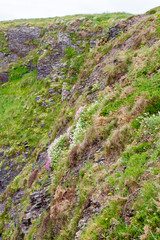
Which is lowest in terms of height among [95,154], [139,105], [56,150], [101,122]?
[56,150]

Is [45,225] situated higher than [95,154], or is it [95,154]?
[95,154]

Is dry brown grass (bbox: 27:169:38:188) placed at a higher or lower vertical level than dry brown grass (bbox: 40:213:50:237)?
lower

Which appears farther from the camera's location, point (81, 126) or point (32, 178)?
point (32, 178)

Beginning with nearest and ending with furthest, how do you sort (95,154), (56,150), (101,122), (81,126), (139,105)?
1. (139,105)
2. (95,154)
3. (101,122)
4. (81,126)
5. (56,150)

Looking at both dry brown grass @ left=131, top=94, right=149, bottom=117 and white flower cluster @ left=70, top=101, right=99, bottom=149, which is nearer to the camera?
dry brown grass @ left=131, top=94, right=149, bottom=117

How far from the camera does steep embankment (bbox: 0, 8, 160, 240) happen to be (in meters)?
4.54

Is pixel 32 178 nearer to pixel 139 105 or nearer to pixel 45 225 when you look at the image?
pixel 45 225

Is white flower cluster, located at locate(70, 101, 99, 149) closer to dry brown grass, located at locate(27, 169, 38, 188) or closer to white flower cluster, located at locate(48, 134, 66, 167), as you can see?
white flower cluster, located at locate(48, 134, 66, 167)

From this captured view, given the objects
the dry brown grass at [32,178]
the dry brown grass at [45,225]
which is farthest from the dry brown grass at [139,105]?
the dry brown grass at [32,178]

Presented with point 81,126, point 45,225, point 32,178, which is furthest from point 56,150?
point 45,225

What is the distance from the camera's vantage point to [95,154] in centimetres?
723

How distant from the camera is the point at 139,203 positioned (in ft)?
13.4

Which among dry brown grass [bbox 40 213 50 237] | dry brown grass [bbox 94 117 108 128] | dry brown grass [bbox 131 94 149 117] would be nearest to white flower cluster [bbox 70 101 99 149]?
dry brown grass [bbox 94 117 108 128]

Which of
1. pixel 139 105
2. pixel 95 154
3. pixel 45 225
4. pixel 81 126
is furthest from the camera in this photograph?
pixel 81 126
